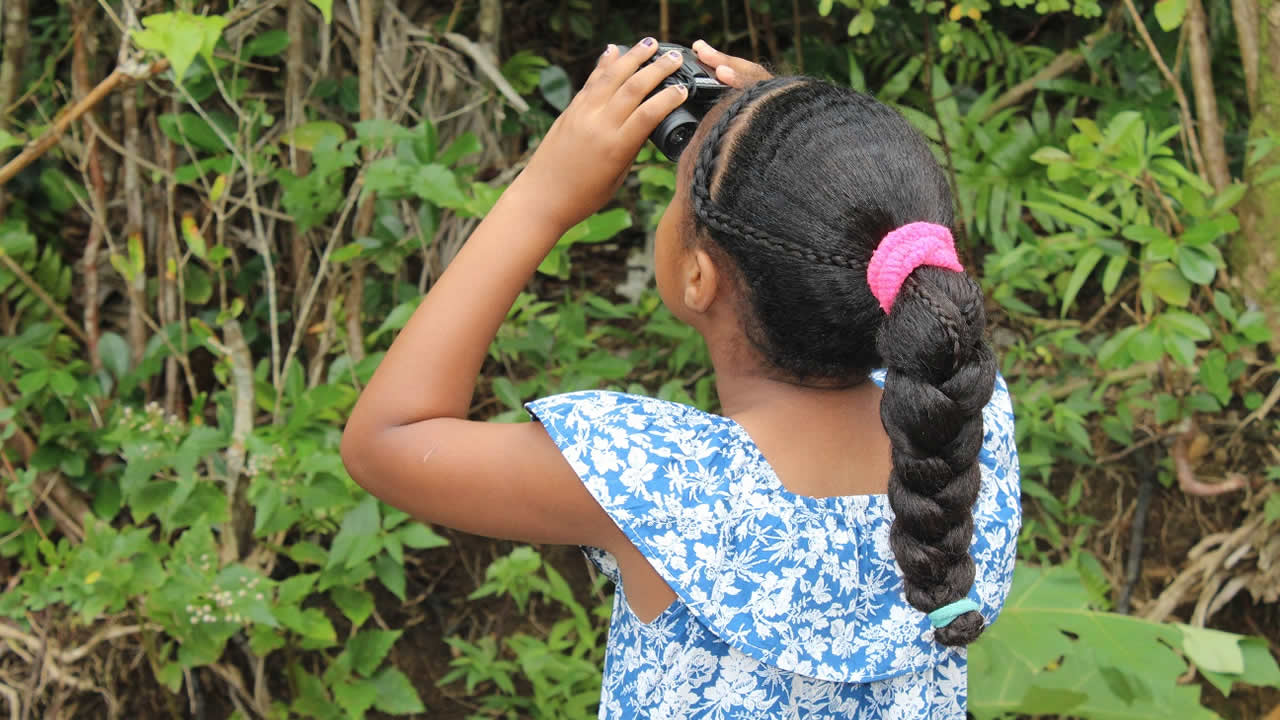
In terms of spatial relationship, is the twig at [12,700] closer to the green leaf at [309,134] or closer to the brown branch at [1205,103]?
the green leaf at [309,134]

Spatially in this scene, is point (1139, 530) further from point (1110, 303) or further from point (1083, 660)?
point (1083, 660)

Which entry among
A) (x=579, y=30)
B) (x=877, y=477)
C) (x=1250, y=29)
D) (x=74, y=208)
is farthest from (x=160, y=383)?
(x=1250, y=29)

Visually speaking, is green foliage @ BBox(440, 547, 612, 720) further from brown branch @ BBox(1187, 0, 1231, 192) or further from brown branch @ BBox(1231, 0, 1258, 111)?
brown branch @ BBox(1231, 0, 1258, 111)

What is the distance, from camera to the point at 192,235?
7.74ft

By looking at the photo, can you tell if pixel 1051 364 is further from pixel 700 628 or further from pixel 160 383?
pixel 160 383

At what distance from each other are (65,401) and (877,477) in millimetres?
1839

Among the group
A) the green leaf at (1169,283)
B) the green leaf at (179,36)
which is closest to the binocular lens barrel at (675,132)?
the green leaf at (179,36)

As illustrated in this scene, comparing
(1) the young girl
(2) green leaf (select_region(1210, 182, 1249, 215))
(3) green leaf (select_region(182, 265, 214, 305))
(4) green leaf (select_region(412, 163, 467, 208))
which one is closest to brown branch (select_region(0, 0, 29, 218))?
(3) green leaf (select_region(182, 265, 214, 305))

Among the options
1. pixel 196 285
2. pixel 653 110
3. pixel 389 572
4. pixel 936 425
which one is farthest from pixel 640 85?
pixel 196 285

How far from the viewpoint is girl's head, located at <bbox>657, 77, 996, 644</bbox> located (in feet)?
3.68

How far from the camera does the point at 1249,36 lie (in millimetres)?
2564

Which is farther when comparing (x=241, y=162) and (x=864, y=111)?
(x=241, y=162)

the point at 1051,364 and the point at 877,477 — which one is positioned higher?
the point at 877,477

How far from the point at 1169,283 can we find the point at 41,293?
2.36 metres
